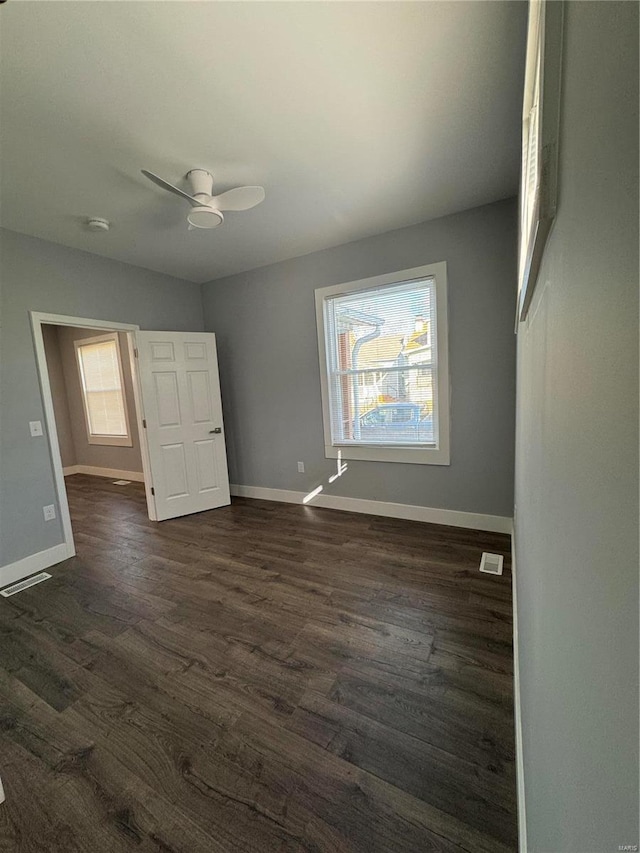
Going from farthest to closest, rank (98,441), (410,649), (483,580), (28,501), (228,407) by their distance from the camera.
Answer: (98,441) → (228,407) → (28,501) → (483,580) → (410,649)

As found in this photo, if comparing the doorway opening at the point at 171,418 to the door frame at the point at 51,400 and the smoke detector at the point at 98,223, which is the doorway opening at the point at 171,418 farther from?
the smoke detector at the point at 98,223

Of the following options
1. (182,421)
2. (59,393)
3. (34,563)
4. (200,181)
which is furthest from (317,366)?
(59,393)

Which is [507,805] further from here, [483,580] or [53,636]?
[53,636]

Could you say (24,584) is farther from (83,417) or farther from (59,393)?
(59,393)

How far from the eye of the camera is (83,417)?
5852 millimetres

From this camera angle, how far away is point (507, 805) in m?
1.08

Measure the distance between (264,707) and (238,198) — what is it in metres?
2.62

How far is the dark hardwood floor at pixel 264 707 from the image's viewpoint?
3.52 ft

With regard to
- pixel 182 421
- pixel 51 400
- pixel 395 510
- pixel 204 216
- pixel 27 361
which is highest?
pixel 204 216

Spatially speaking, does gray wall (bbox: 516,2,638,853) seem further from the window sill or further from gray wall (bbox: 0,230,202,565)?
gray wall (bbox: 0,230,202,565)

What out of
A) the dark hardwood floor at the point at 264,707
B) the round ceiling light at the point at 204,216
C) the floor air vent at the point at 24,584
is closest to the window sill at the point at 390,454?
A: the dark hardwood floor at the point at 264,707

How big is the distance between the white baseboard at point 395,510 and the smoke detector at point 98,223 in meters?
2.90

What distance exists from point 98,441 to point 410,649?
19.5ft

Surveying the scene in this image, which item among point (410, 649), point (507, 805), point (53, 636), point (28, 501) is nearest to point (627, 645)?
point (507, 805)
